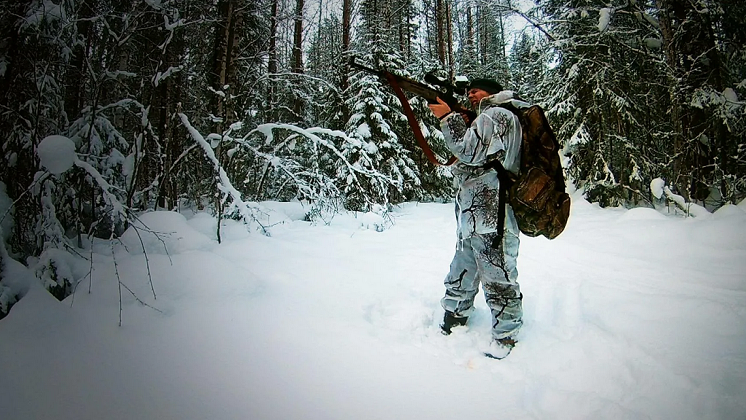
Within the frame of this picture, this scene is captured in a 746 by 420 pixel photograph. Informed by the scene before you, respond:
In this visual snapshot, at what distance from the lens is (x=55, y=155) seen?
2404 mm

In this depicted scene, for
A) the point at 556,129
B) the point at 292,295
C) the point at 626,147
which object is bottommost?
the point at 292,295

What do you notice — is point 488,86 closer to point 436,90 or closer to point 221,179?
point 436,90

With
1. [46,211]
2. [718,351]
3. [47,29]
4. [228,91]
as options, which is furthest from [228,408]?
[228,91]

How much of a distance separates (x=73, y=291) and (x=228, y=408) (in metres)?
1.92

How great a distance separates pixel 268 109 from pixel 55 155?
6.44m

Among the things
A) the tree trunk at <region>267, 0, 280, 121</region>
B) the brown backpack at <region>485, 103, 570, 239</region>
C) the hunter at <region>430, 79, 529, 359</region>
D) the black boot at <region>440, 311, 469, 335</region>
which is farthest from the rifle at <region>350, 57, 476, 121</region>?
the tree trunk at <region>267, 0, 280, 121</region>

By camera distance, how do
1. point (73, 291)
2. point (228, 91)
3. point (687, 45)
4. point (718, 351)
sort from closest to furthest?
point (718, 351) → point (73, 291) → point (228, 91) → point (687, 45)

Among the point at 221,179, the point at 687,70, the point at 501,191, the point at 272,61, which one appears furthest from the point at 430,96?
the point at 687,70

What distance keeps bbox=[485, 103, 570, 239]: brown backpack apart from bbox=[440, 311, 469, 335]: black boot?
2.70 feet

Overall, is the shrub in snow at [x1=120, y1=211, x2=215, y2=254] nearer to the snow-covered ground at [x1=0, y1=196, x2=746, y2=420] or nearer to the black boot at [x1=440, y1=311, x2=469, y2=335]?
the snow-covered ground at [x1=0, y1=196, x2=746, y2=420]

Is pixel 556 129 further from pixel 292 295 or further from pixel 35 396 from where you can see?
pixel 35 396

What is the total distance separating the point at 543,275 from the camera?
3.86m

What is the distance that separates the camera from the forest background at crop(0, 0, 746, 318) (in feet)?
10.2

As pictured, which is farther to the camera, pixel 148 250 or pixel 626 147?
pixel 626 147
